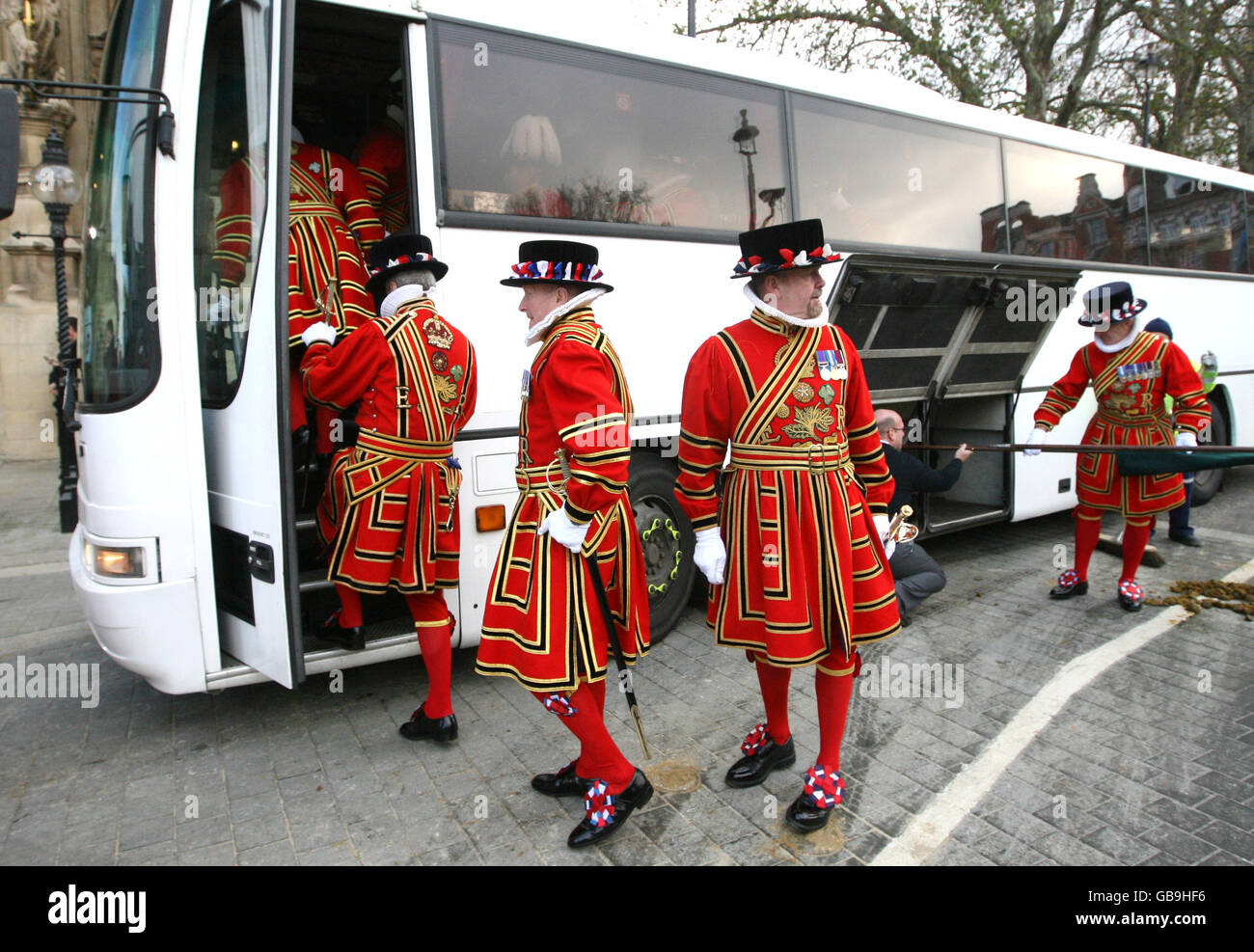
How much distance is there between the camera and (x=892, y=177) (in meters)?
5.89

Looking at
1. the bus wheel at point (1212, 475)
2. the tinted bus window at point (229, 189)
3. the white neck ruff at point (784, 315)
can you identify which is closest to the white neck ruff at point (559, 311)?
the white neck ruff at point (784, 315)

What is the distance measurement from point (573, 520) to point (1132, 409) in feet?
14.8

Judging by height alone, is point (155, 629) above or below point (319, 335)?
below

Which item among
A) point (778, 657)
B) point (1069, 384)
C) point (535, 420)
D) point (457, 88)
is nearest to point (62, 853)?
point (535, 420)

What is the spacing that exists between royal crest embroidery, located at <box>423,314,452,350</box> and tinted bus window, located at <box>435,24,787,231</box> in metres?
0.73

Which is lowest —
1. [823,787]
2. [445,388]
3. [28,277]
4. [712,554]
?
[823,787]

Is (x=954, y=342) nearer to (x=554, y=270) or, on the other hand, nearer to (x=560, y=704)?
(x=554, y=270)

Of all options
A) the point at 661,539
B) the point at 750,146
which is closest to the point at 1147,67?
the point at 750,146

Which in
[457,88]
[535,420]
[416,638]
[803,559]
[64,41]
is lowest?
[416,638]

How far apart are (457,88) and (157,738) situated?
11.0 feet

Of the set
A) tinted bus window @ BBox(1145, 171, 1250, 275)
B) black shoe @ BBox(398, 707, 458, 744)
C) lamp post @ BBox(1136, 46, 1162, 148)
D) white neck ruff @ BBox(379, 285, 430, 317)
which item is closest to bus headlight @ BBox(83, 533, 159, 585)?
black shoe @ BBox(398, 707, 458, 744)

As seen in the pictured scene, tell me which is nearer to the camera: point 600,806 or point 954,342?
point 600,806
